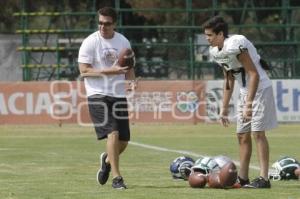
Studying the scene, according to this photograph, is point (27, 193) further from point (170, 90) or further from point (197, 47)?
point (197, 47)

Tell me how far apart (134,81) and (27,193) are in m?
2.07

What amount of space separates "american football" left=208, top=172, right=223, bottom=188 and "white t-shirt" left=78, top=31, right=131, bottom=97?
55.5 inches

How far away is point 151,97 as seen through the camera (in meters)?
29.5

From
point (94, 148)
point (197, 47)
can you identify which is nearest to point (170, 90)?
point (197, 47)

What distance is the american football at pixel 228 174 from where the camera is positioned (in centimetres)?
1049

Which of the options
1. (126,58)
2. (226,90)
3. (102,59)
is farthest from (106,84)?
(226,90)

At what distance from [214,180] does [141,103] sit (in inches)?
739

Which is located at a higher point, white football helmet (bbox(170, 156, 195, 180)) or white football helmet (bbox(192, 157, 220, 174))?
white football helmet (bbox(192, 157, 220, 174))

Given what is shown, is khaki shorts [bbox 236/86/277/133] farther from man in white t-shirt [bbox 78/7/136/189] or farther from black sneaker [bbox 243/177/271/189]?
man in white t-shirt [bbox 78/7/136/189]

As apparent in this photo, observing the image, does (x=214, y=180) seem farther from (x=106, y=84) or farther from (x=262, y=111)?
(x=106, y=84)

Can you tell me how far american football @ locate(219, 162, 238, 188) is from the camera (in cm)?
1049

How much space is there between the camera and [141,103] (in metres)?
29.4

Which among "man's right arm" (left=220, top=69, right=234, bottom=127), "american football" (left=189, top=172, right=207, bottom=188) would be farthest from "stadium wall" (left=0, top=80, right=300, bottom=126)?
"american football" (left=189, top=172, right=207, bottom=188)

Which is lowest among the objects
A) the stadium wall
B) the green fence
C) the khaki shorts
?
the stadium wall
